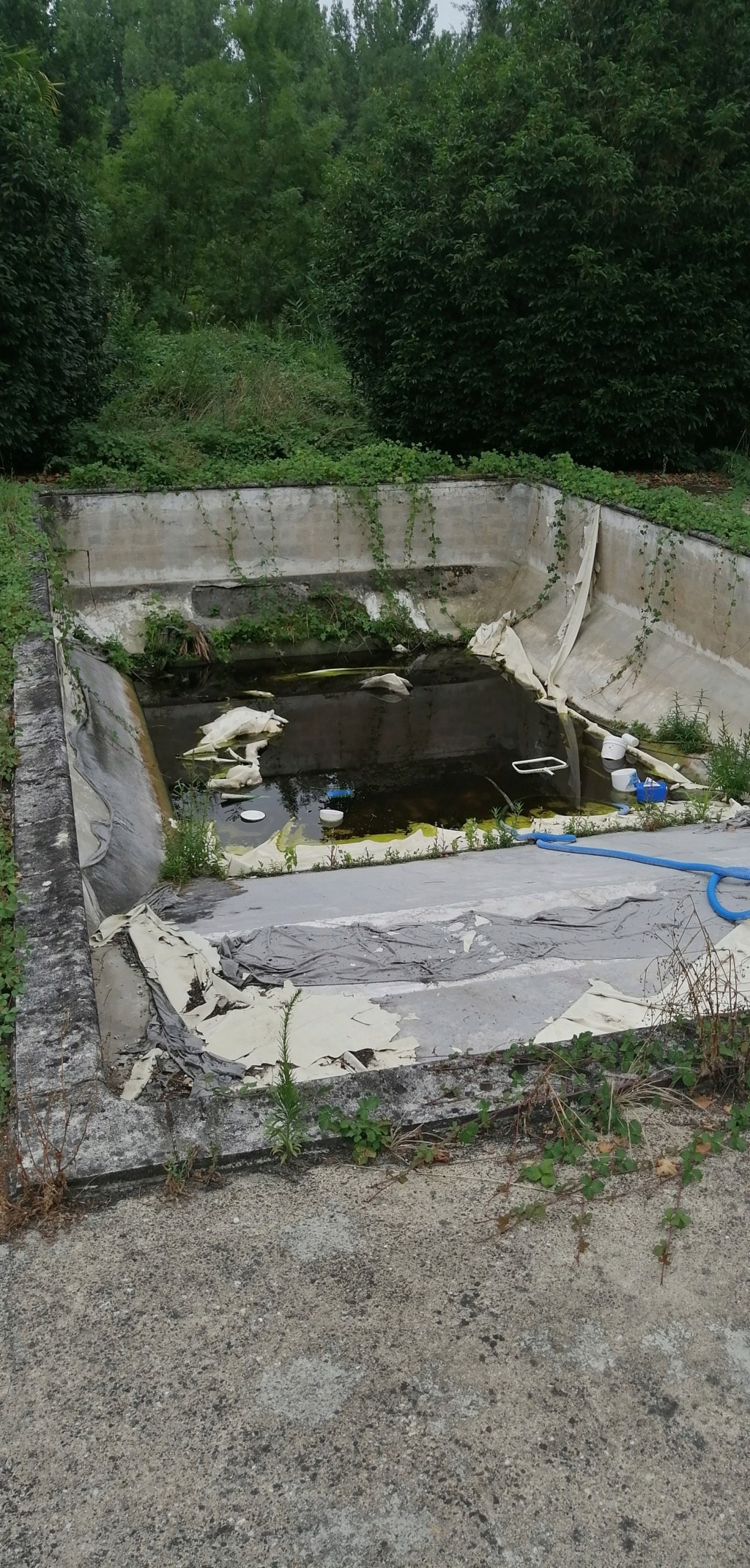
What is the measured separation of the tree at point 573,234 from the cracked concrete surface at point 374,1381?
12501mm

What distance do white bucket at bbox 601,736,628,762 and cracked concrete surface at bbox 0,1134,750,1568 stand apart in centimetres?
644

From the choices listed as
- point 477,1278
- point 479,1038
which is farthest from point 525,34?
point 477,1278

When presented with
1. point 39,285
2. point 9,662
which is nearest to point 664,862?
point 9,662

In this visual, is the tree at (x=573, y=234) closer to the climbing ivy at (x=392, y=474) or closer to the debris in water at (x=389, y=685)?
the climbing ivy at (x=392, y=474)

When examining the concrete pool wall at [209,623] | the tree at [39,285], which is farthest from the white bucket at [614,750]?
the tree at [39,285]

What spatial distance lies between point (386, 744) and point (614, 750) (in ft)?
7.14

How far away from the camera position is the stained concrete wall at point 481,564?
30.7 feet

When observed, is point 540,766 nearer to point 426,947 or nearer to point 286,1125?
point 426,947

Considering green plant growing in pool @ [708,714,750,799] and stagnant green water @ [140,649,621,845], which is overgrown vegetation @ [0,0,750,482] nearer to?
stagnant green water @ [140,649,621,845]

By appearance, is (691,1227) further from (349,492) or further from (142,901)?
(349,492)

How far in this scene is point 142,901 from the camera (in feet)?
17.0

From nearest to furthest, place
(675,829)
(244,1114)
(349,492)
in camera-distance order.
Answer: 1. (244,1114)
2. (675,829)
3. (349,492)

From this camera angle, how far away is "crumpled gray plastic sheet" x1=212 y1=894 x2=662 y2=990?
4.00 m

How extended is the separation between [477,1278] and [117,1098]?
1042 mm
